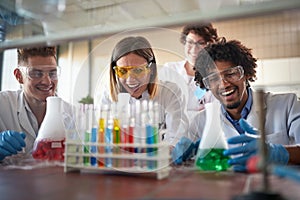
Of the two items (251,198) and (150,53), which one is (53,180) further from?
(150,53)

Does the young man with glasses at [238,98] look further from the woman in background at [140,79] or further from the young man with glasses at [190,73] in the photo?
the woman in background at [140,79]

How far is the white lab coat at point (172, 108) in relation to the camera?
1.08 metres

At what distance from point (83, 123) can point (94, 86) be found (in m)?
0.26

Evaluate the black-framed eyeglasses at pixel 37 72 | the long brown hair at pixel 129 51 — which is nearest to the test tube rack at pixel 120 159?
the long brown hair at pixel 129 51

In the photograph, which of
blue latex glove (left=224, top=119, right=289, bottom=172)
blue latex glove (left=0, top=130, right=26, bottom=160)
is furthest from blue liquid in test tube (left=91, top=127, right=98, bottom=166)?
blue latex glove (left=0, top=130, right=26, bottom=160)

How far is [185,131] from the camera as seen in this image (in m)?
1.17

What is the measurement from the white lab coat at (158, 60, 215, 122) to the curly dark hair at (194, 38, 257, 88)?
7 centimetres

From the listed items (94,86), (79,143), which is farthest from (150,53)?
(79,143)

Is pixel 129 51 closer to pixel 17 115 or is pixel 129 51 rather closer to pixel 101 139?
pixel 101 139

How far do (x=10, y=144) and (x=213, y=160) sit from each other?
0.85 m

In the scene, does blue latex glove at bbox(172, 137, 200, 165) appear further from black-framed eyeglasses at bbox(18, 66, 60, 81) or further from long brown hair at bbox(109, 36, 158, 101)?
black-framed eyeglasses at bbox(18, 66, 60, 81)

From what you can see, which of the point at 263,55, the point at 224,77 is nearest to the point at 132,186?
the point at 224,77

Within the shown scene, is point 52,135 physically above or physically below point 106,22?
below

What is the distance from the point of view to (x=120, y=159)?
72 centimetres
